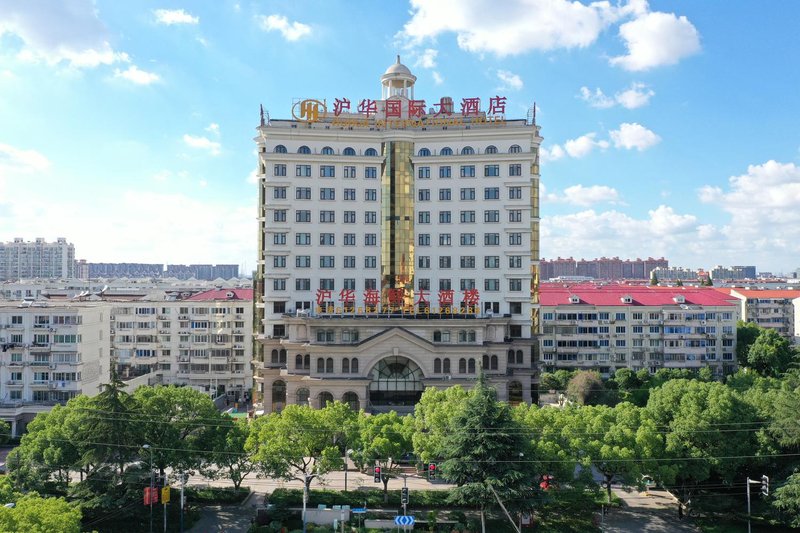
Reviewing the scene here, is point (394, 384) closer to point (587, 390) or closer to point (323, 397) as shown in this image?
point (323, 397)

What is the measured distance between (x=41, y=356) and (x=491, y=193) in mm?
42412

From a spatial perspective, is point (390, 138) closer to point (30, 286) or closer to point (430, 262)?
point (430, 262)

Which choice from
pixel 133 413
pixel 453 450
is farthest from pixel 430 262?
pixel 133 413

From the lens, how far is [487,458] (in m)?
29.9

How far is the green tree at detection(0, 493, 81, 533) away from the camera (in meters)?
20.0

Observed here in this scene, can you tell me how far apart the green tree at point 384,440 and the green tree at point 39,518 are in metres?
15.9

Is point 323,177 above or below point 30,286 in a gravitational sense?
above

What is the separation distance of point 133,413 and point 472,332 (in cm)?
2763

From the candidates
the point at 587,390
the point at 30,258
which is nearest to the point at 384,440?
the point at 587,390

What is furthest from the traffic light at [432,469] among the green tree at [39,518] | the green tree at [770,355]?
the green tree at [770,355]

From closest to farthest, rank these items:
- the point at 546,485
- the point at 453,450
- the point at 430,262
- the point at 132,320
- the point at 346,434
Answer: the point at 453,450 < the point at 546,485 < the point at 346,434 < the point at 430,262 < the point at 132,320

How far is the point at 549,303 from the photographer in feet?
242

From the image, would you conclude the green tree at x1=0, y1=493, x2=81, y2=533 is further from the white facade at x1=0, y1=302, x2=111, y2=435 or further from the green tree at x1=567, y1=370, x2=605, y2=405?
the green tree at x1=567, y1=370, x2=605, y2=405

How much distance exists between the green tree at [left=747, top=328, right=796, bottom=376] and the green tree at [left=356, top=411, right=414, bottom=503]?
48.8 meters
